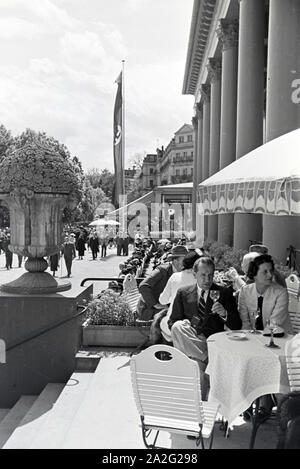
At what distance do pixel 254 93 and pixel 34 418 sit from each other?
1463 cm

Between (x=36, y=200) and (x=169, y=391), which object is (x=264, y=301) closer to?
(x=169, y=391)

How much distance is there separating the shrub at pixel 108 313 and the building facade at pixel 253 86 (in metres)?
5.51

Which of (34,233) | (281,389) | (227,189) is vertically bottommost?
(281,389)

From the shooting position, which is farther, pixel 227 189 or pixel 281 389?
pixel 227 189

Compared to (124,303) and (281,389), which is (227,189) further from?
(124,303)

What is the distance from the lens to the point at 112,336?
27.0 feet

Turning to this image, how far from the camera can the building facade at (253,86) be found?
501 inches

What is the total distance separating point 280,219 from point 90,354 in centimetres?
693

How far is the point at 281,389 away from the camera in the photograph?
4.44 metres

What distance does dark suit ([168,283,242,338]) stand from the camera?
5422mm

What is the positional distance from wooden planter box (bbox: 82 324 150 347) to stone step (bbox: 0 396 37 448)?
143cm

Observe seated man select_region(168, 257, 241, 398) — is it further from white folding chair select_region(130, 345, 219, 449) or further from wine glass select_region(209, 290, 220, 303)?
white folding chair select_region(130, 345, 219, 449)

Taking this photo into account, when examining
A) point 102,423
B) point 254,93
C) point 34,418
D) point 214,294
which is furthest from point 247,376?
point 254,93
